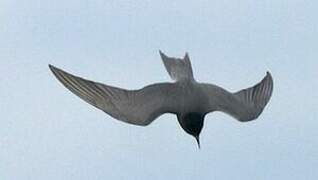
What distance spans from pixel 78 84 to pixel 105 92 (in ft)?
1.72

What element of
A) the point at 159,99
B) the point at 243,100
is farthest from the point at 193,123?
the point at 243,100

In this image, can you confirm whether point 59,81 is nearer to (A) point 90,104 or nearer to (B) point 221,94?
(A) point 90,104

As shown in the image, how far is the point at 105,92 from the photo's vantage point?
2223 cm

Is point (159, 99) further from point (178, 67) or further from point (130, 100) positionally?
point (178, 67)

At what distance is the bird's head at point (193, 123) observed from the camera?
2262 centimetres

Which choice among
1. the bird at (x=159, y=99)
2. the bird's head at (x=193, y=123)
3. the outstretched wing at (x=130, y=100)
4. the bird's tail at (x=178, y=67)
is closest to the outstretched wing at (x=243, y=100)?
the bird at (x=159, y=99)

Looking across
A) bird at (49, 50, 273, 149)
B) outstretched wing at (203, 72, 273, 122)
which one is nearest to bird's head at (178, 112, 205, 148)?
bird at (49, 50, 273, 149)

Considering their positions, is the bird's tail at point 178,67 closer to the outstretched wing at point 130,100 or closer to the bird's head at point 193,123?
the outstretched wing at point 130,100

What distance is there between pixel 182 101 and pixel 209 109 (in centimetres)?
43

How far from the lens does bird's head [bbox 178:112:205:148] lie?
22.6 metres

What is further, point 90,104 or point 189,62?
point 189,62

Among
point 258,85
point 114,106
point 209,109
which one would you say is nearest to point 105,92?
point 114,106

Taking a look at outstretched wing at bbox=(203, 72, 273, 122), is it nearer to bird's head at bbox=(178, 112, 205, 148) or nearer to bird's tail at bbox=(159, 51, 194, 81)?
bird's head at bbox=(178, 112, 205, 148)

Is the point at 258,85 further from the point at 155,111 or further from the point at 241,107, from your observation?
the point at 155,111
